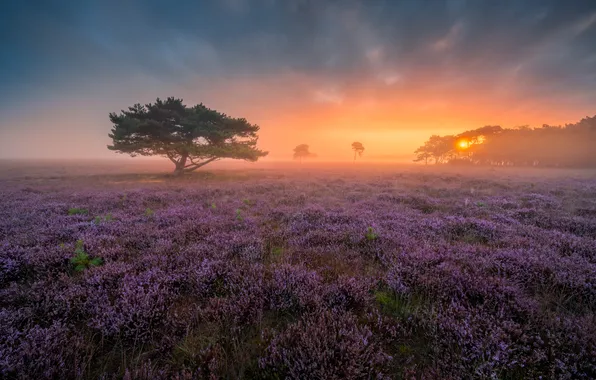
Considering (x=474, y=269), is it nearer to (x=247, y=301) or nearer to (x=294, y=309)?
(x=294, y=309)

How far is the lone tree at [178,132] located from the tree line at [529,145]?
80364mm

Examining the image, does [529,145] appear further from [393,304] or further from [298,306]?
[298,306]

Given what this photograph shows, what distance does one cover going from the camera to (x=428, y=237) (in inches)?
233

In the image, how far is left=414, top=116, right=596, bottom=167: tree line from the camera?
2422 inches

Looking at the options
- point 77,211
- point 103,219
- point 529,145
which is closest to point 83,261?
point 103,219

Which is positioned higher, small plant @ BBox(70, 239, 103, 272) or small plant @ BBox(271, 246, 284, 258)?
small plant @ BBox(70, 239, 103, 272)

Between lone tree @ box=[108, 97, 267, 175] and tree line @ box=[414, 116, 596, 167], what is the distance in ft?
264

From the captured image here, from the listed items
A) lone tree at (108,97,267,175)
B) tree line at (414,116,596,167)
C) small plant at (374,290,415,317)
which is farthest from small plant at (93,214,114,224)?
tree line at (414,116,596,167)

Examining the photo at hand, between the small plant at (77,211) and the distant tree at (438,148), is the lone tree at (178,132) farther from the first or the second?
the distant tree at (438,148)

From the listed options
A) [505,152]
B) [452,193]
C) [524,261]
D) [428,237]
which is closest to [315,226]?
[428,237]

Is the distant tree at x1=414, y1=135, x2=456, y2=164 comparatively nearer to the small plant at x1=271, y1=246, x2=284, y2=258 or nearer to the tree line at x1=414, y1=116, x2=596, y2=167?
the tree line at x1=414, y1=116, x2=596, y2=167

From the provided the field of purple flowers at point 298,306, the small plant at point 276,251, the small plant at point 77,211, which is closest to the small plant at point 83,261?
the field of purple flowers at point 298,306

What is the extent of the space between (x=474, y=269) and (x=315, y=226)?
3.91 m

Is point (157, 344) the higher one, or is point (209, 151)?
point (209, 151)
